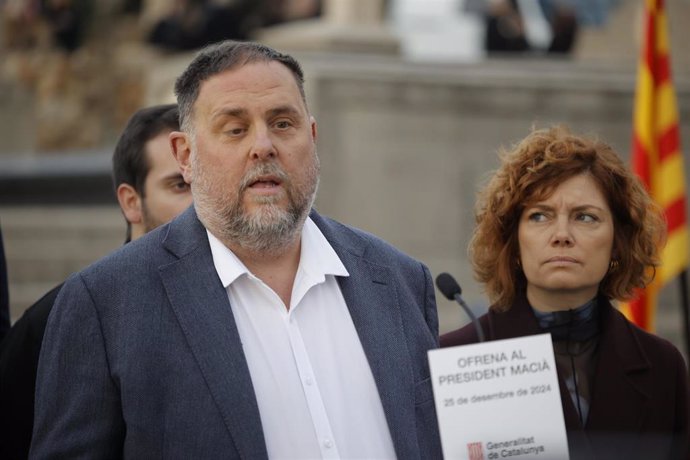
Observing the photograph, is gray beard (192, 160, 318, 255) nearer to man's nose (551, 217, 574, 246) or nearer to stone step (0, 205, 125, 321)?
man's nose (551, 217, 574, 246)

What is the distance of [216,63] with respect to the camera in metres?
3.92

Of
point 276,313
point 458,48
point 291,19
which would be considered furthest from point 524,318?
point 458,48

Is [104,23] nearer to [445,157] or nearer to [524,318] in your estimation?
[445,157]

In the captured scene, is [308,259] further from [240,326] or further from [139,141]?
[139,141]

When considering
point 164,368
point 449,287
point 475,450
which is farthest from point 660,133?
point 164,368

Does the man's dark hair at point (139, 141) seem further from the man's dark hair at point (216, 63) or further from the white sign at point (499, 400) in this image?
the white sign at point (499, 400)

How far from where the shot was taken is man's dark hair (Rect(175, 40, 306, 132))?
3922 millimetres

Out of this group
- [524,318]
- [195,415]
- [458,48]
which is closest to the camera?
[195,415]

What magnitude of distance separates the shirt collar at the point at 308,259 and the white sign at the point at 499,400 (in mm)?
577

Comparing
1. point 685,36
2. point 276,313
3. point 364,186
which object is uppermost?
point 685,36

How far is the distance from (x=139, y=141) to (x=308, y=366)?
2.27 metres

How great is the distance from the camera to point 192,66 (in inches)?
157

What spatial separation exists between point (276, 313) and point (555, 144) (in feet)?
5.69

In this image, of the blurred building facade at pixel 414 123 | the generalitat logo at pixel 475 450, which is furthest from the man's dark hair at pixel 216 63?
the blurred building facade at pixel 414 123
